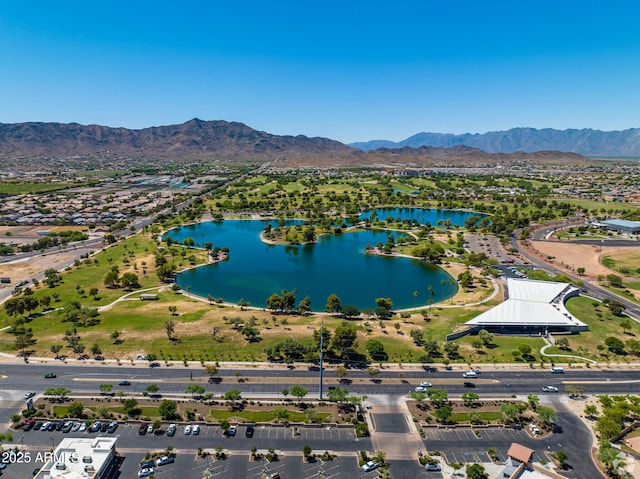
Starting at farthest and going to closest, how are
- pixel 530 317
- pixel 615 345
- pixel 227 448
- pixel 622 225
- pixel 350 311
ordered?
pixel 622 225
pixel 350 311
pixel 530 317
pixel 615 345
pixel 227 448

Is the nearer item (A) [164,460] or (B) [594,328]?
(A) [164,460]

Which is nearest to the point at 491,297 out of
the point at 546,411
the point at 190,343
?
the point at 546,411

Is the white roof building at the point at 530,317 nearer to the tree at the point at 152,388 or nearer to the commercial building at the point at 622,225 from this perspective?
the tree at the point at 152,388

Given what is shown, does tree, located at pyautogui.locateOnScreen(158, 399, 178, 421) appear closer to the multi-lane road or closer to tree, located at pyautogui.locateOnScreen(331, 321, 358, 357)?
the multi-lane road

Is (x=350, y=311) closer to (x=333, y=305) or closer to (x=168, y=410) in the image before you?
(x=333, y=305)

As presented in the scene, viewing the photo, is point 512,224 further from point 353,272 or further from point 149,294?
point 149,294

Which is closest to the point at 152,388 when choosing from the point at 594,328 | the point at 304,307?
the point at 304,307

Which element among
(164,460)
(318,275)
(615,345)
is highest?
(615,345)
